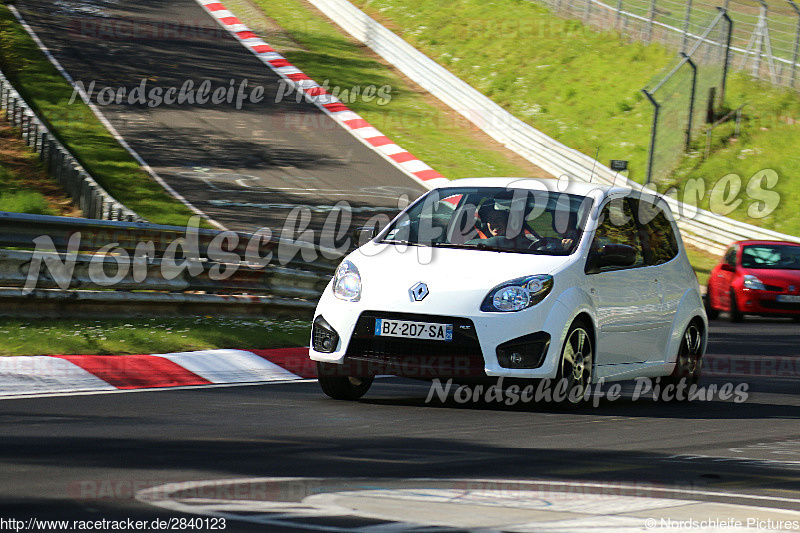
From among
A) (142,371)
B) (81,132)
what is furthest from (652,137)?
(142,371)

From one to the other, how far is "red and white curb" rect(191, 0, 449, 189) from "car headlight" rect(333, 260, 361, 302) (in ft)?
54.1

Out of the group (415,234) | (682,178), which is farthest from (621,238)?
(682,178)

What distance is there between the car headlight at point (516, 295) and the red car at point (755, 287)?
36.2 feet

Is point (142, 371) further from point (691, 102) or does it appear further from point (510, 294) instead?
point (691, 102)

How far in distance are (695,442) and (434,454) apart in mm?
1949

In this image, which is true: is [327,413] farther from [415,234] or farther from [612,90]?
[612,90]

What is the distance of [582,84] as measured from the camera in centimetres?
3269

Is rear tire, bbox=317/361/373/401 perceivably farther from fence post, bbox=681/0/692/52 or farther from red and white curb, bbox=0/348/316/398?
fence post, bbox=681/0/692/52

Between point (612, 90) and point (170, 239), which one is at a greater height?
point (170, 239)

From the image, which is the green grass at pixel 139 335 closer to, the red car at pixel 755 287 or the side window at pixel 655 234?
the side window at pixel 655 234

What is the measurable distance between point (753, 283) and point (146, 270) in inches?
412

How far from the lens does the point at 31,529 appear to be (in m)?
4.22

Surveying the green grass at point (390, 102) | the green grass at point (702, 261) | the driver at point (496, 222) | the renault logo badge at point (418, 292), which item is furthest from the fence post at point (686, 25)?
the renault logo badge at point (418, 292)

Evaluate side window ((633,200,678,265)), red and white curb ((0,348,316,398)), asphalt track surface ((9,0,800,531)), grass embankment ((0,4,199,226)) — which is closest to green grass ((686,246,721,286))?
asphalt track surface ((9,0,800,531))
